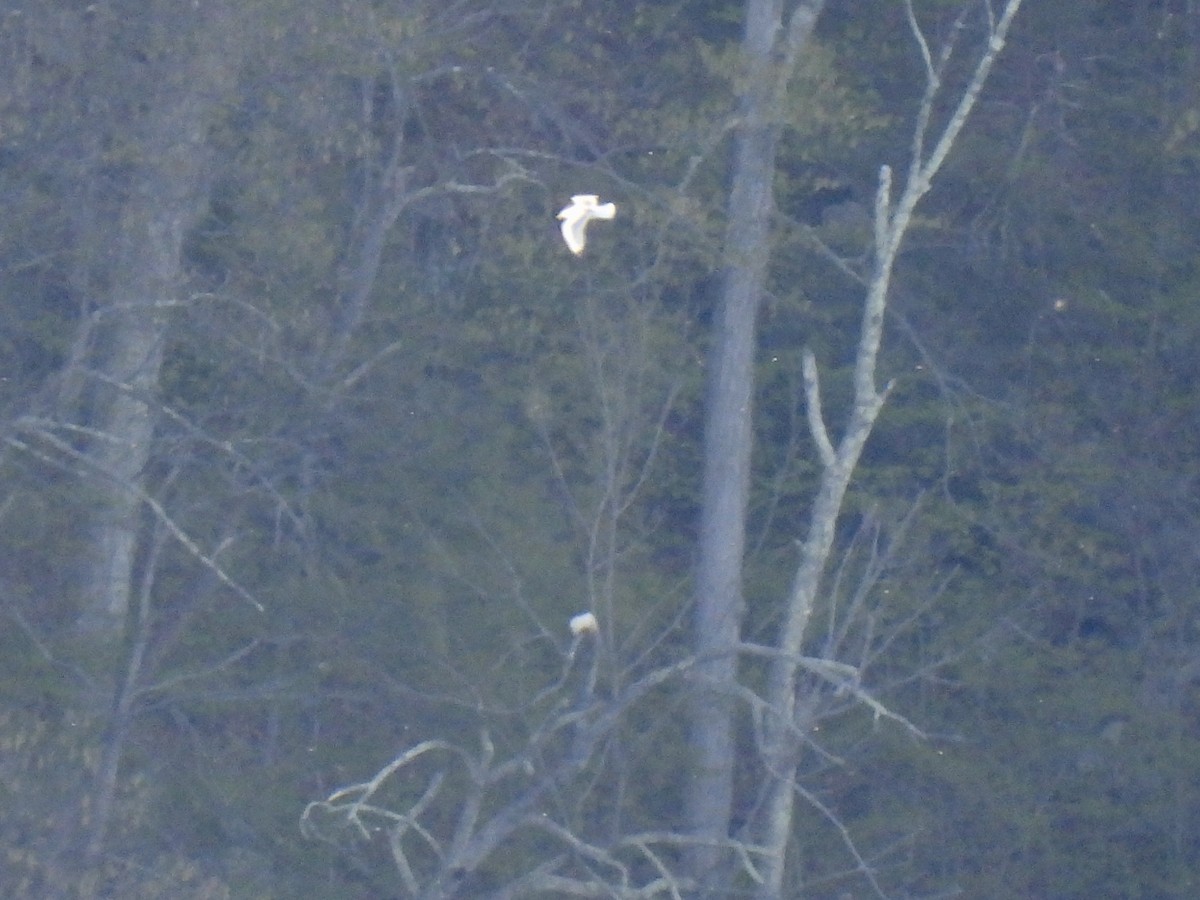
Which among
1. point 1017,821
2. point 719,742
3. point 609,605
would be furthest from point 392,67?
point 1017,821

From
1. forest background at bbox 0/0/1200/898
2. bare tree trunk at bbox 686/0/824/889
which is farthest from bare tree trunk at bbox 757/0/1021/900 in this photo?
bare tree trunk at bbox 686/0/824/889

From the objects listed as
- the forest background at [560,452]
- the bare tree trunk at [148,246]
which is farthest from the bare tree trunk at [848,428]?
the bare tree trunk at [148,246]

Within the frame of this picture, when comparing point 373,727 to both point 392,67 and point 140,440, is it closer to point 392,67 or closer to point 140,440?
Answer: point 140,440

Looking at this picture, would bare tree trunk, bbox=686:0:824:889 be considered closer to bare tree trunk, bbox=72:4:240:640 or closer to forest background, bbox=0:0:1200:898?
forest background, bbox=0:0:1200:898

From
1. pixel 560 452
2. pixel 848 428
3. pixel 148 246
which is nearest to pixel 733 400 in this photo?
pixel 848 428

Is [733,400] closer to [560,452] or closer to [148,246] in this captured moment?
[560,452]

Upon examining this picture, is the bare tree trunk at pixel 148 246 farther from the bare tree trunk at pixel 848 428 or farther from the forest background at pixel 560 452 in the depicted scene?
the bare tree trunk at pixel 848 428
